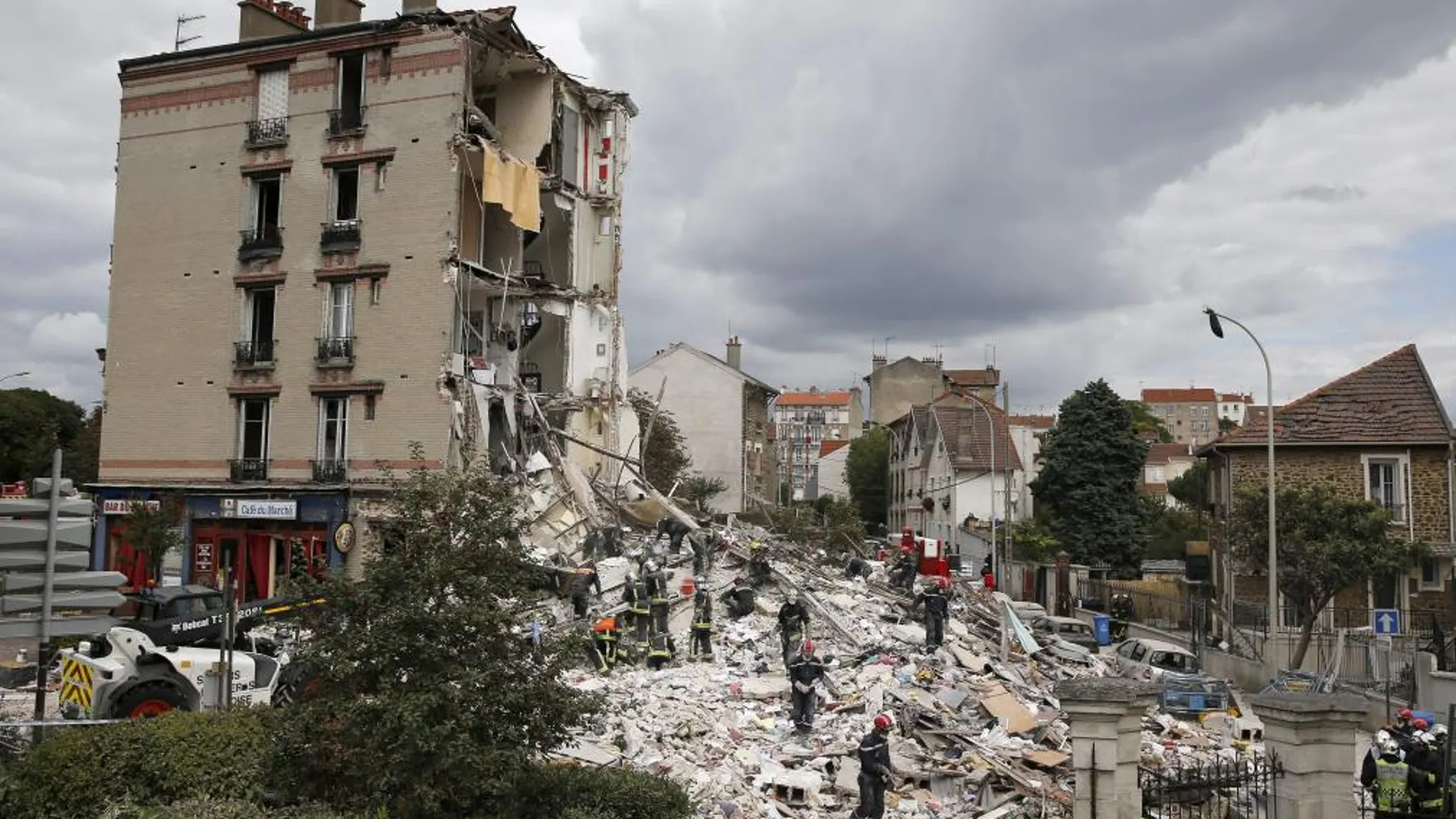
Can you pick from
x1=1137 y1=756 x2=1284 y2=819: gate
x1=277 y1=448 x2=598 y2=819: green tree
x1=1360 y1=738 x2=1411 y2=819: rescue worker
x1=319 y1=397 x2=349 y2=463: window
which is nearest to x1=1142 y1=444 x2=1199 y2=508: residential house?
x1=319 y1=397 x2=349 y2=463: window

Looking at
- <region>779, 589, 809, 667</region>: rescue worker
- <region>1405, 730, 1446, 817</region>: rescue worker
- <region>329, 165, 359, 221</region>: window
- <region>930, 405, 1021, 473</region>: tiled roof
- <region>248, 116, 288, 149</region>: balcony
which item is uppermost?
<region>248, 116, 288, 149</region>: balcony

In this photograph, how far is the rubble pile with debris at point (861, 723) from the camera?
14992 millimetres

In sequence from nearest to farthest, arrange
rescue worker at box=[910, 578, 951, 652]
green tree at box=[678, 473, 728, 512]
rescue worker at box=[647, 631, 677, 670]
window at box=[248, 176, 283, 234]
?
rescue worker at box=[647, 631, 677, 670] < rescue worker at box=[910, 578, 951, 652] < window at box=[248, 176, 283, 234] < green tree at box=[678, 473, 728, 512]

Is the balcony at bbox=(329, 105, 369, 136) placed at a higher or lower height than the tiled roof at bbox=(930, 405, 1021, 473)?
higher

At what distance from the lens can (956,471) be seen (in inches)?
2295

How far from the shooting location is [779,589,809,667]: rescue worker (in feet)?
66.8

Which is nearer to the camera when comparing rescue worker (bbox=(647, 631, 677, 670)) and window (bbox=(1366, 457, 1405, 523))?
rescue worker (bbox=(647, 631, 677, 670))

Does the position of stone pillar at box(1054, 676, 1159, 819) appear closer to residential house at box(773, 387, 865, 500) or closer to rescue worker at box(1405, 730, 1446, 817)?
rescue worker at box(1405, 730, 1446, 817)

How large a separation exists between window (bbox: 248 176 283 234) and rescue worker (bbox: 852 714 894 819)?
84.6 feet

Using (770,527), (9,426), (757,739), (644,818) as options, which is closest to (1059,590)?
(770,527)

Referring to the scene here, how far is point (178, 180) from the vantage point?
3400cm

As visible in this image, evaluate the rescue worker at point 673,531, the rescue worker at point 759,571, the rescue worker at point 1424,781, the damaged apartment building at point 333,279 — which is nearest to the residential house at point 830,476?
the damaged apartment building at point 333,279

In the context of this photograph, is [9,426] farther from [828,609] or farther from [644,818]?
[644,818]

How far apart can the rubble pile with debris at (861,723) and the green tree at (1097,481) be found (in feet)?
76.7
